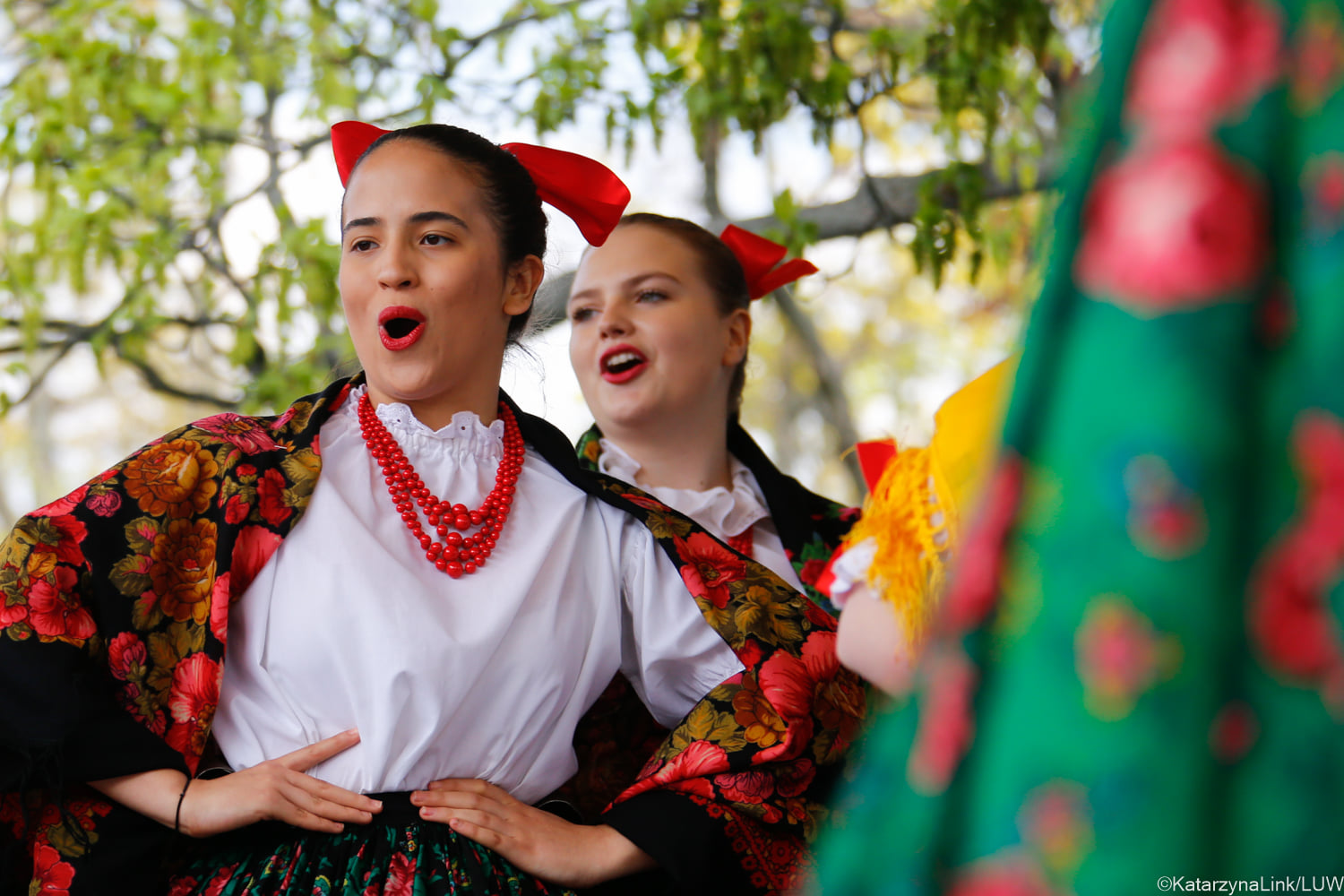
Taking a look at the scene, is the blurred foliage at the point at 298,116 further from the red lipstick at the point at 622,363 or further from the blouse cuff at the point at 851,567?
the blouse cuff at the point at 851,567

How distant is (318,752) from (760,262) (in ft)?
5.22

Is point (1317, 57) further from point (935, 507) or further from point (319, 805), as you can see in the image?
point (319, 805)

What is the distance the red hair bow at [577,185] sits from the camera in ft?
6.11

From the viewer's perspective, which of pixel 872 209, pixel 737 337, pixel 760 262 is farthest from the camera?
pixel 872 209

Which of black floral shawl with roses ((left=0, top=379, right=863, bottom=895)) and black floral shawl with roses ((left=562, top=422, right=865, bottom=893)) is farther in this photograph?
black floral shawl with roses ((left=562, top=422, right=865, bottom=893))

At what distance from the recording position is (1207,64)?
55 cm

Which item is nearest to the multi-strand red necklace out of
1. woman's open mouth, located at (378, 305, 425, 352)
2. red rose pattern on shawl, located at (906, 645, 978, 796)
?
woman's open mouth, located at (378, 305, 425, 352)

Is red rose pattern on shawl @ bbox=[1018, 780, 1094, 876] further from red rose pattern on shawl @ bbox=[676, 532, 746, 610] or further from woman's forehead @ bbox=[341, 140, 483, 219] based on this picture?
woman's forehead @ bbox=[341, 140, 483, 219]

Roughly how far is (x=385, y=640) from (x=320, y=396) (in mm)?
424

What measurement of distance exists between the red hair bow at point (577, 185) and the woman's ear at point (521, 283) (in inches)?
5.2

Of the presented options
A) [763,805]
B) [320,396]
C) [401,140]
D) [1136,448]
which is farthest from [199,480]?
[1136,448]

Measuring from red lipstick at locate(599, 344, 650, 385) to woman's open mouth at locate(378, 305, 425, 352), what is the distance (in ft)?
2.42

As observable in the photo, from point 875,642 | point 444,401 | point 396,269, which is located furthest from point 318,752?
point 875,642

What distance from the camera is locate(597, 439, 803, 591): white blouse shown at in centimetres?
223
